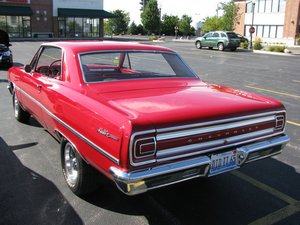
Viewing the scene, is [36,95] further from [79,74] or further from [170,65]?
[170,65]

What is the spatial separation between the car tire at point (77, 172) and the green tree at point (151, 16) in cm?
6782

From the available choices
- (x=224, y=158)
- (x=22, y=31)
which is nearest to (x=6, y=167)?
(x=224, y=158)

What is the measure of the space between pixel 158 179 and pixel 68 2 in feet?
153

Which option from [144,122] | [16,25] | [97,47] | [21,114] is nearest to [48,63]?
[97,47]

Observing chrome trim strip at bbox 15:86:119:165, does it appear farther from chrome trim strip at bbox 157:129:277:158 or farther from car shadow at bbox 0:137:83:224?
car shadow at bbox 0:137:83:224

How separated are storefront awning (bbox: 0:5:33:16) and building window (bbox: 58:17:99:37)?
452 cm

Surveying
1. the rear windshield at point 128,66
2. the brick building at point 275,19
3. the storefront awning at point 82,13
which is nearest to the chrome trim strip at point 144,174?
the rear windshield at point 128,66

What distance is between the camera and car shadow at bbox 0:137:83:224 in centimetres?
330

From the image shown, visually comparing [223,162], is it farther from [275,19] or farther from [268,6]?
[268,6]

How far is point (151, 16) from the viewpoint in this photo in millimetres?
68938

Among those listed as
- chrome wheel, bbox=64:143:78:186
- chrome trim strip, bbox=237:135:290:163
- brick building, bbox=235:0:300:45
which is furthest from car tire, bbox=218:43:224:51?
chrome wheel, bbox=64:143:78:186

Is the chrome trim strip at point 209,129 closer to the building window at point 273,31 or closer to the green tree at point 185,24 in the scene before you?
the building window at point 273,31

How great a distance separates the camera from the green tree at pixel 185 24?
72.6 metres

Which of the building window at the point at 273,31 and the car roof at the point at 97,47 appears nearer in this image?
the car roof at the point at 97,47
